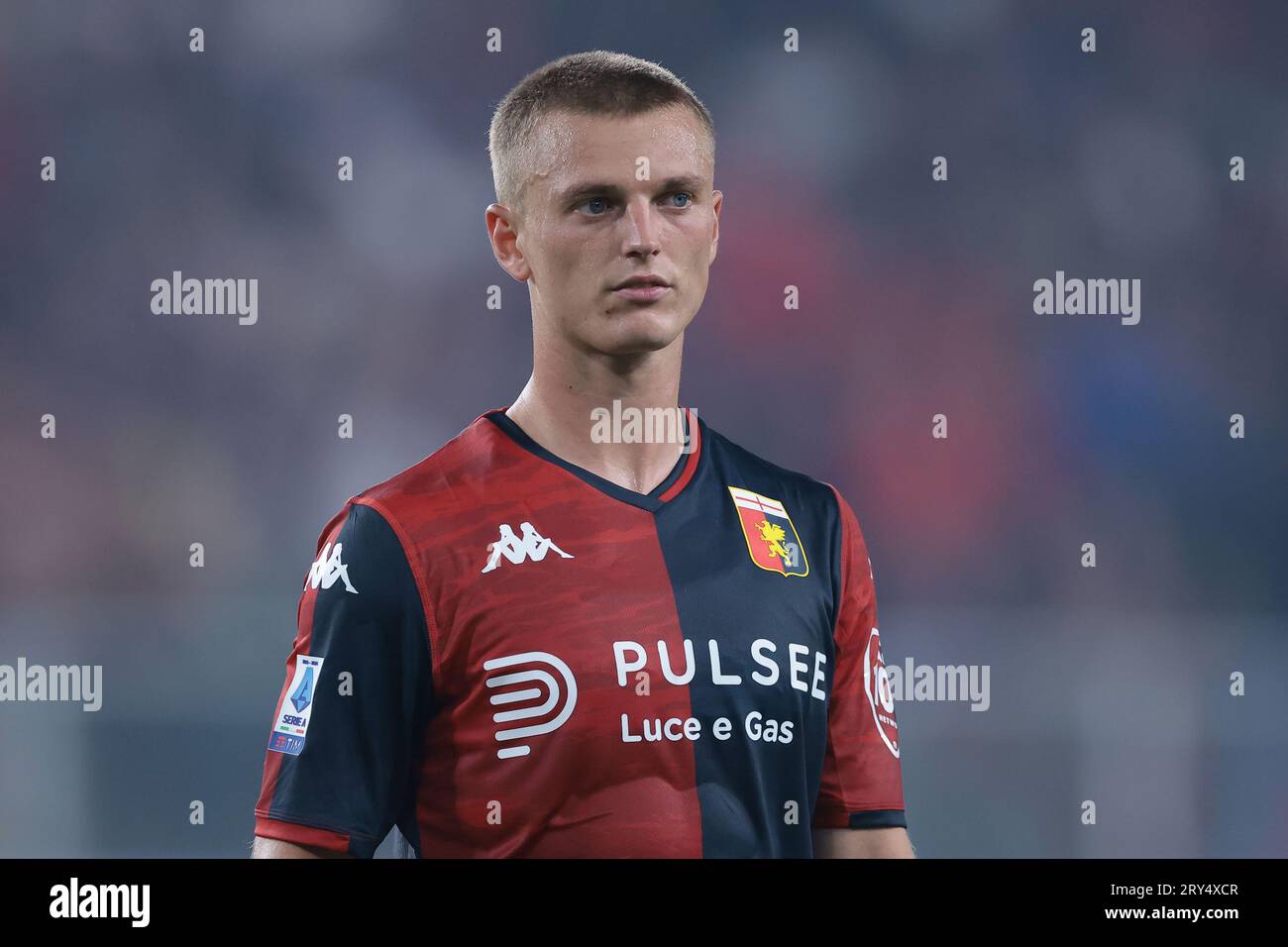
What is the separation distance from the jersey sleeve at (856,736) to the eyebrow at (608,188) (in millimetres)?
843

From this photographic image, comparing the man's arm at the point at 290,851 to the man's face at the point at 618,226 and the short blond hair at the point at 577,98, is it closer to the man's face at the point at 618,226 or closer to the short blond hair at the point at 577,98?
the man's face at the point at 618,226

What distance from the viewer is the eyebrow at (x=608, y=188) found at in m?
2.52

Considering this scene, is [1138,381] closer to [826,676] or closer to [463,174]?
[463,174]

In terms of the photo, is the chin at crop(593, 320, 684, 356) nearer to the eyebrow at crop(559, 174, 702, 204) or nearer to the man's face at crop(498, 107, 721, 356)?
the man's face at crop(498, 107, 721, 356)

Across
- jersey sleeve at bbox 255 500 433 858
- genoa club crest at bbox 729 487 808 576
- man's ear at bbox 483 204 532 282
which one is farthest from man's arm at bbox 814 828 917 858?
man's ear at bbox 483 204 532 282

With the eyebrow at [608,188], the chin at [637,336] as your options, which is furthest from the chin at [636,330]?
the eyebrow at [608,188]

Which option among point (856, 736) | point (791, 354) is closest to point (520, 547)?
point (856, 736)

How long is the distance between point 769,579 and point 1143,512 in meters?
3.50

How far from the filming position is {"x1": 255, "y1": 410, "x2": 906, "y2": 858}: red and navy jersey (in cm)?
239

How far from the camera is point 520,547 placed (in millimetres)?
2525

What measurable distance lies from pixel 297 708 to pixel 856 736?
1.15 metres

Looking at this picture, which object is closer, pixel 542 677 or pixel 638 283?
pixel 542 677

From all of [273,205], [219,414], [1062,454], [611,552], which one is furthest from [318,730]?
[1062,454]

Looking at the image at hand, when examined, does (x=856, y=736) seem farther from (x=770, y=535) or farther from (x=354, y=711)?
(x=354, y=711)
